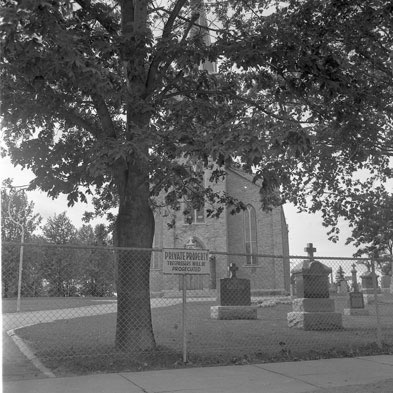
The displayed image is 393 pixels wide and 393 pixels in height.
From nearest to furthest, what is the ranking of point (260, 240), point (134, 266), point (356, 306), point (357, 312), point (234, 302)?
point (134, 266) < point (234, 302) < point (357, 312) < point (356, 306) < point (260, 240)

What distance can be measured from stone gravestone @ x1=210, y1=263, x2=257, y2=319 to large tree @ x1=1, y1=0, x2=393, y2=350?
769 cm

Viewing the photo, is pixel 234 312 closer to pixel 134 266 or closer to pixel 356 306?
pixel 356 306

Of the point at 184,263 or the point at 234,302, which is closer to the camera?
the point at 184,263

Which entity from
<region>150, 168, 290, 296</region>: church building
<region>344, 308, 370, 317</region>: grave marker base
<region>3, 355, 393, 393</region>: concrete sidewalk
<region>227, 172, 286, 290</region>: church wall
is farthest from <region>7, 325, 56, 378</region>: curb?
<region>227, 172, 286, 290</region>: church wall

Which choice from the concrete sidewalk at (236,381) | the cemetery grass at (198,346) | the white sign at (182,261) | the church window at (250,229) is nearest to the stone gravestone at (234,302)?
the cemetery grass at (198,346)

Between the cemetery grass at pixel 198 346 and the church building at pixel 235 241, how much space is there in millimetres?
24496

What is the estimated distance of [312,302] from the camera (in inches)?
573

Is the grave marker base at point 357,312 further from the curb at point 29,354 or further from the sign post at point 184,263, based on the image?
the sign post at point 184,263

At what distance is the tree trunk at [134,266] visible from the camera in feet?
26.9

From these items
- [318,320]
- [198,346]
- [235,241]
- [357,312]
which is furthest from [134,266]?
[235,241]

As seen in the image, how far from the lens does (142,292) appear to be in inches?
330

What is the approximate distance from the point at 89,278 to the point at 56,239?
19723 mm

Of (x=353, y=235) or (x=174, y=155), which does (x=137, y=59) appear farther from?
(x=353, y=235)

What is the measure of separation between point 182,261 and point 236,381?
211cm
